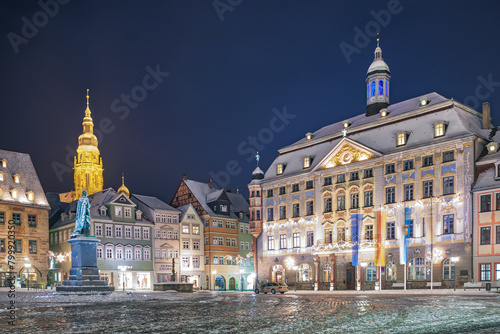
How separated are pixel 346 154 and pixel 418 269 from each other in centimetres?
1412

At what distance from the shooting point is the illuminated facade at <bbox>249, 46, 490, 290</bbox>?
43750mm

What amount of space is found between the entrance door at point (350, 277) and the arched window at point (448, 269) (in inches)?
402

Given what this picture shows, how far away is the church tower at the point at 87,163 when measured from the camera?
117 m

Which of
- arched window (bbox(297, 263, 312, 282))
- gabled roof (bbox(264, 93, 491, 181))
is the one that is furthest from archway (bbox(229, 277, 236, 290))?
arched window (bbox(297, 263, 312, 282))

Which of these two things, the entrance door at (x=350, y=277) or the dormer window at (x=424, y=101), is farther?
Result: the entrance door at (x=350, y=277)

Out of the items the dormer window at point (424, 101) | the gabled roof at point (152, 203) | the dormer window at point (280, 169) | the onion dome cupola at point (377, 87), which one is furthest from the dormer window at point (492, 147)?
the gabled roof at point (152, 203)

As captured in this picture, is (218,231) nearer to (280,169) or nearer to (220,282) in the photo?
(220,282)

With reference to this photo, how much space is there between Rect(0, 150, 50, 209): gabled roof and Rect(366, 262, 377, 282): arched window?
37.4 metres

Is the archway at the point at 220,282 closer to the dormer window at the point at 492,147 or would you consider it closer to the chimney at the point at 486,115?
the chimney at the point at 486,115

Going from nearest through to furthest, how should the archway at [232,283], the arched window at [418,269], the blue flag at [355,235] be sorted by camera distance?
the arched window at [418,269]
the blue flag at [355,235]
the archway at [232,283]

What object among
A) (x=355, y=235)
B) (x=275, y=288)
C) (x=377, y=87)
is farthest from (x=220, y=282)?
(x=377, y=87)

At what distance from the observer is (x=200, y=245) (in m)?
75.2

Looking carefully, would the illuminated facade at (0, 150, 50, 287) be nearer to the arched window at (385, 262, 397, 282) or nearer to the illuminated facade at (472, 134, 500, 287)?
the arched window at (385, 262, 397, 282)

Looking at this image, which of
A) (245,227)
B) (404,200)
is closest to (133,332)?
(404,200)
